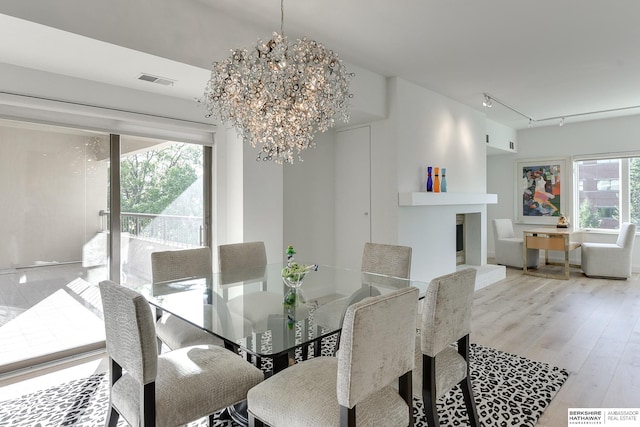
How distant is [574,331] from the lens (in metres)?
3.60

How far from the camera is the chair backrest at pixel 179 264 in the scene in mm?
2619

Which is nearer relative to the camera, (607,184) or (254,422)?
(254,422)

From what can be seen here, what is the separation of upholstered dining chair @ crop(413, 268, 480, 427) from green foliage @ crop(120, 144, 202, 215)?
274 centimetres

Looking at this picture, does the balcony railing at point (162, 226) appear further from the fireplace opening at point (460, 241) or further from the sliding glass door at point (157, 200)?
the fireplace opening at point (460, 241)

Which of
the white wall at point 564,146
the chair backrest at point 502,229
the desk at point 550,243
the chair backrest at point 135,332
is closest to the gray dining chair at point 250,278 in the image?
the chair backrest at point 135,332

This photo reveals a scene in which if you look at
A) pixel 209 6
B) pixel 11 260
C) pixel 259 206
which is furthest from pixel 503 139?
pixel 11 260

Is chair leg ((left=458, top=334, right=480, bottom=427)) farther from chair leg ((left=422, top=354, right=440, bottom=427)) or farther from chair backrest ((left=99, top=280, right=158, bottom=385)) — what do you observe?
chair backrest ((left=99, top=280, right=158, bottom=385))

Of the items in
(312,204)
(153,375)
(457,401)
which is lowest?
(457,401)

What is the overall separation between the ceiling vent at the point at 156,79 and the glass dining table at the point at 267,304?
1607 mm

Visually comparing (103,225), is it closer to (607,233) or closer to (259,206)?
(259,206)

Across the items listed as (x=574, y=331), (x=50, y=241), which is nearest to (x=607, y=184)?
(x=574, y=331)

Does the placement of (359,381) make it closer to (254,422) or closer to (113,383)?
(254,422)

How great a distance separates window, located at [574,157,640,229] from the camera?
6504 mm

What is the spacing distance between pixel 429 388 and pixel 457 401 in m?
0.83
